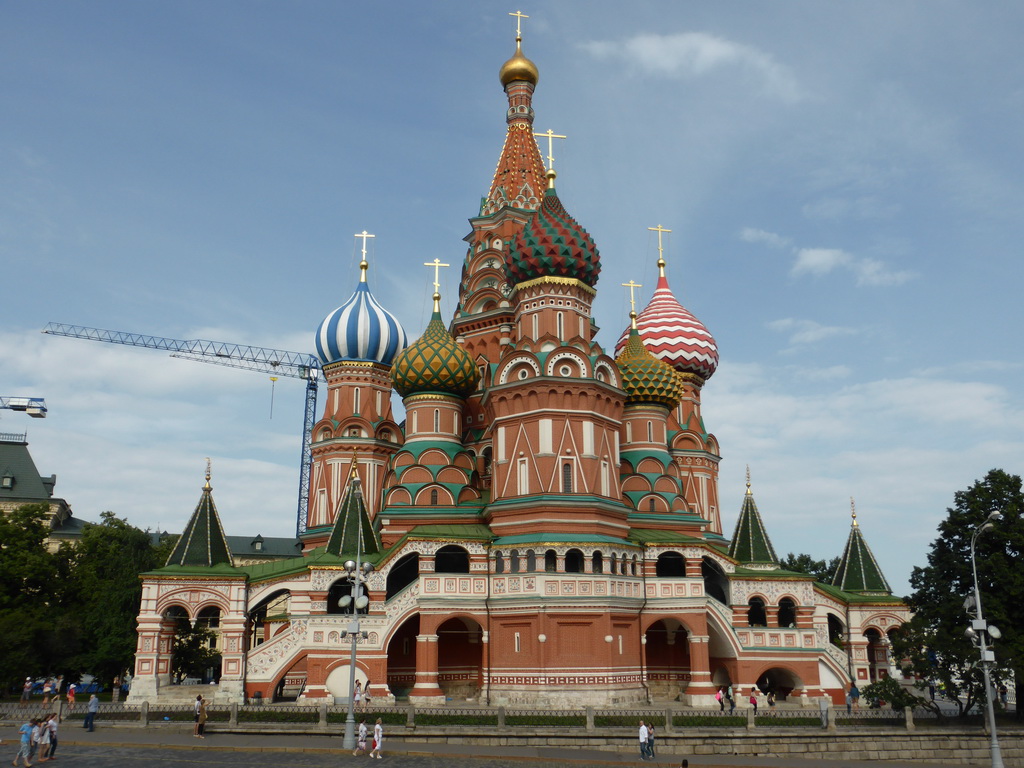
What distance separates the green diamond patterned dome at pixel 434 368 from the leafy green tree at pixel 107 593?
14018mm

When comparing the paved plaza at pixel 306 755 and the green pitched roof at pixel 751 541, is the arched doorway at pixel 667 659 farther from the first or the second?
the paved plaza at pixel 306 755

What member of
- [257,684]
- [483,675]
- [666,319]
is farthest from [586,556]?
[666,319]

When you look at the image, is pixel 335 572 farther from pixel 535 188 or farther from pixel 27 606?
pixel 535 188

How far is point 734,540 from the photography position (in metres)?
39.0

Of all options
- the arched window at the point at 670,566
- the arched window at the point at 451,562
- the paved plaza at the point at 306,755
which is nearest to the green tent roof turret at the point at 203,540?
the arched window at the point at 451,562

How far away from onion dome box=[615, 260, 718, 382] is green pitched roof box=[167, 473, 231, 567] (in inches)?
798

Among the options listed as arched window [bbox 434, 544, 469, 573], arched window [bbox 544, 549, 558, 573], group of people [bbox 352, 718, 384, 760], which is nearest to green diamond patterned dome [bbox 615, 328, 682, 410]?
arched window [bbox 544, 549, 558, 573]

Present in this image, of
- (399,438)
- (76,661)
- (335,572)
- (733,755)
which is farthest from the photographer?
(399,438)

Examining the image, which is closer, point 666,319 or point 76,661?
point 76,661

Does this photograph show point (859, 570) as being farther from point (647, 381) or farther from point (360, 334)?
point (360, 334)

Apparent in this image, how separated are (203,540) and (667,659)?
18.4 m

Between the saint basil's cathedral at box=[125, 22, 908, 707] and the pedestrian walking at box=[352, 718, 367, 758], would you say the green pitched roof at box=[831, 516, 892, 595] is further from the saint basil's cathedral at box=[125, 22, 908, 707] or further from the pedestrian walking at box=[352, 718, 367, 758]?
the pedestrian walking at box=[352, 718, 367, 758]

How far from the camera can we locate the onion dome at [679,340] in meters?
45.0

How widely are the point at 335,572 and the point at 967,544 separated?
2077 cm
